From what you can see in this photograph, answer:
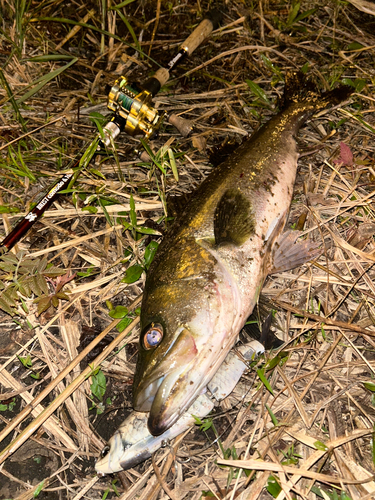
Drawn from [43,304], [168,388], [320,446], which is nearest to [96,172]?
[43,304]

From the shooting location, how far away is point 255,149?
11.4ft

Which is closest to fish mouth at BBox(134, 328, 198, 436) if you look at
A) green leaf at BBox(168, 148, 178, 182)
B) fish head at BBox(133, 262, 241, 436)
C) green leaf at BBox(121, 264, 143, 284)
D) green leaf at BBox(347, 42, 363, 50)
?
fish head at BBox(133, 262, 241, 436)

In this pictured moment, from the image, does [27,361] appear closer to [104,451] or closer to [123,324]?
[123,324]

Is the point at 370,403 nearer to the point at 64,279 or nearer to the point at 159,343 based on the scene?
the point at 159,343

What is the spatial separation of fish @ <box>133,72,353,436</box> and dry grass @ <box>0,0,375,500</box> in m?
0.39

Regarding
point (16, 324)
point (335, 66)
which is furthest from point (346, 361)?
point (335, 66)

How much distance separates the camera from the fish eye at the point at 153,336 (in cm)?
250

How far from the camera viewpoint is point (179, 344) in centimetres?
245

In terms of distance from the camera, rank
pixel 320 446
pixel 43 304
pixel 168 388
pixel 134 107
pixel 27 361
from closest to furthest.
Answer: pixel 168 388 < pixel 320 446 < pixel 27 361 < pixel 43 304 < pixel 134 107

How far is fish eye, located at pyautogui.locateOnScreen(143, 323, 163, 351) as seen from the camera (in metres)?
2.50

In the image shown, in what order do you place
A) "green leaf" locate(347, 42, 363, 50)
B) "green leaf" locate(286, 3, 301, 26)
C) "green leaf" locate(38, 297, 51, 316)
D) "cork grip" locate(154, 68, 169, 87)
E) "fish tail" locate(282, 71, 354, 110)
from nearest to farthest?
"green leaf" locate(38, 297, 51, 316) < "fish tail" locate(282, 71, 354, 110) < "cork grip" locate(154, 68, 169, 87) < "green leaf" locate(347, 42, 363, 50) < "green leaf" locate(286, 3, 301, 26)

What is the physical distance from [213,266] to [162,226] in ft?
3.53

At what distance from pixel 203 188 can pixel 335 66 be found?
104 inches

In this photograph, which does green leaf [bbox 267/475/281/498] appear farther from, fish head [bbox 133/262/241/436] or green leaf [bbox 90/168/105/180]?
green leaf [bbox 90/168/105/180]
